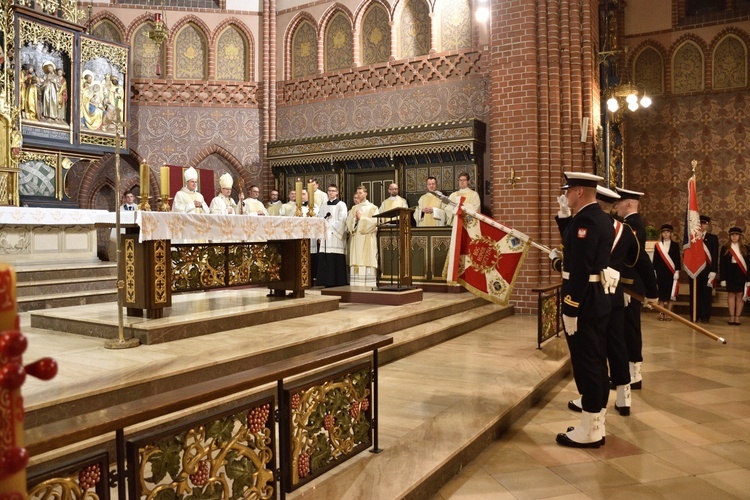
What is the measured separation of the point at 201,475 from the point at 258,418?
0.35 metres

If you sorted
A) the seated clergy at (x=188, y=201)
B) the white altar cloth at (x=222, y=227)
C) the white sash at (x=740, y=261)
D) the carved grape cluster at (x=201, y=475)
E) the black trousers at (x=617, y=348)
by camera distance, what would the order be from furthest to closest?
the white sash at (x=740, y=261), the seated clergy at (x=188, y=201), the white altar cloth at (x=222, y=227), the black trousers at (x=617, y=348), the carved grape cluster at (x=201, y=475)

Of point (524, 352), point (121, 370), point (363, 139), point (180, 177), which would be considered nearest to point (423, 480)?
point (121, 370)

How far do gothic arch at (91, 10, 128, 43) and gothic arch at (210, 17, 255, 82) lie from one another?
188 centimetres

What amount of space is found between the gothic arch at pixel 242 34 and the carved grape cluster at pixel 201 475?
12532 millimetres

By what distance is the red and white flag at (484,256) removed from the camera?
285 inches

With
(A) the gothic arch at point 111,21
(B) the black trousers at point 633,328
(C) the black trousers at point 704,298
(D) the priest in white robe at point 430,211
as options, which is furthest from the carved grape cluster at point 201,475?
(A) the gothic arch at point 111,21

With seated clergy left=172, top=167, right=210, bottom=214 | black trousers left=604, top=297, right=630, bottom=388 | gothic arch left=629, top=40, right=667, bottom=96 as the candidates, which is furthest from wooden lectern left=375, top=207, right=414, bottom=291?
gothic arch left=629, top=40, right=667, bottom=96

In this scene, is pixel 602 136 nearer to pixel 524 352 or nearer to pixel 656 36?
pixel 656 36

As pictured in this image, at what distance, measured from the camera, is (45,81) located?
1055 cm

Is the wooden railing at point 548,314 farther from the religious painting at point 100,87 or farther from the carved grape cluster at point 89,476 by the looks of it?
the religious painting at point 100,87

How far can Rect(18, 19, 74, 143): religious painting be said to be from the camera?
10.2 meters

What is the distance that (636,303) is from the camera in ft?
18.0

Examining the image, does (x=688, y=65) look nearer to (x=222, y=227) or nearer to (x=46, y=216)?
(x=222, y=227)

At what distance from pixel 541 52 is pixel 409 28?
352 cm
